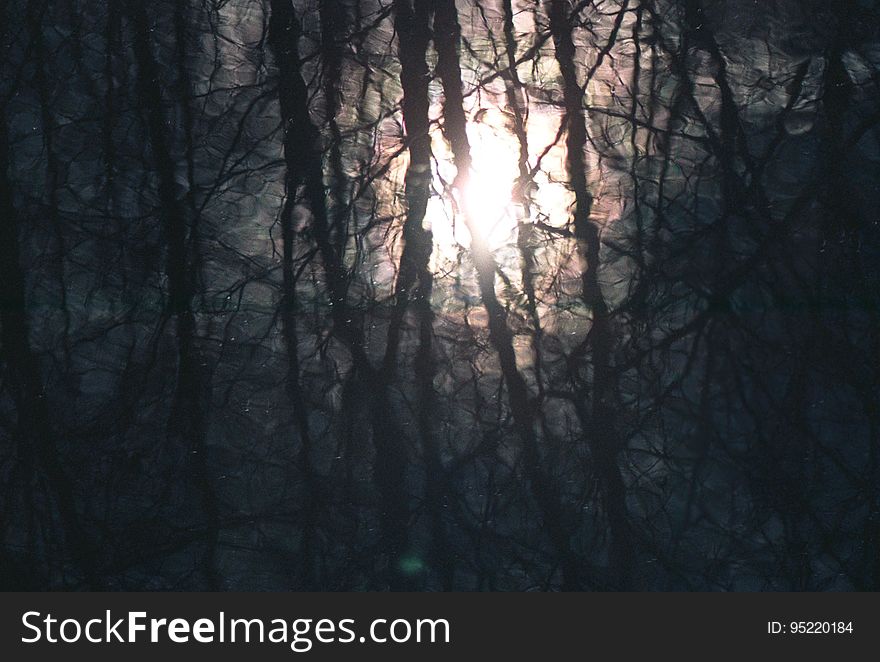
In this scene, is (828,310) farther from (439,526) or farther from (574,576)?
(439,526)

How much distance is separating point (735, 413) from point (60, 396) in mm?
988

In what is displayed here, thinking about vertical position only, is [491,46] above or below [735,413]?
above

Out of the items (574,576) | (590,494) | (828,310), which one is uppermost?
(828,310)

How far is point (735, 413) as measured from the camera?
991 mm

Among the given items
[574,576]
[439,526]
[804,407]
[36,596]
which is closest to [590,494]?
[574,576]

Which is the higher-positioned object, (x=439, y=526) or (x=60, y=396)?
(x=60, y=396)

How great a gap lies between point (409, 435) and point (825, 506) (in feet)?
2.01

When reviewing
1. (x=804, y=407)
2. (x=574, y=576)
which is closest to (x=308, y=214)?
(x=574, y=576)

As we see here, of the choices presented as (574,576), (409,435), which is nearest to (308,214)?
(409,435)

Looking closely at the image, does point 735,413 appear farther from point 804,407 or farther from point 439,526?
point 439,526

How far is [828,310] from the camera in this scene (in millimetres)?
1001

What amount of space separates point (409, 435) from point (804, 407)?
0.58 m

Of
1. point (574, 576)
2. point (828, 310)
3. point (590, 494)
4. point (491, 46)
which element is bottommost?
point (574, 576)

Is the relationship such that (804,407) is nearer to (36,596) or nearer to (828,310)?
(828,310)
